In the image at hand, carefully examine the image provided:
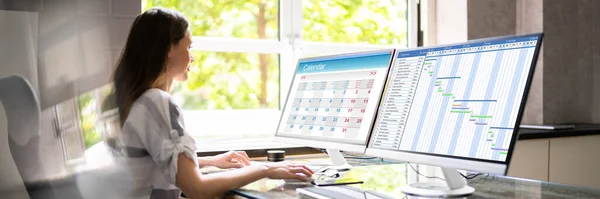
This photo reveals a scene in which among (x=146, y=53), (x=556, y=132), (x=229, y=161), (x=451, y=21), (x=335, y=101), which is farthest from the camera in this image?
(x=451, y=21)

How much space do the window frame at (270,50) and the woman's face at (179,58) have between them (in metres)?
0.77

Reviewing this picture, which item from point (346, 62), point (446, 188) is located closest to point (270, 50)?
point (346, 62)

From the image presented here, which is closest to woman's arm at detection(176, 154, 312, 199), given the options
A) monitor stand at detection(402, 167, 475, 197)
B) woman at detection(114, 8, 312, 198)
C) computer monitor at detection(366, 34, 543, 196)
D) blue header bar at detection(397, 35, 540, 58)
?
woman at detection(114, 8, 312, 198)

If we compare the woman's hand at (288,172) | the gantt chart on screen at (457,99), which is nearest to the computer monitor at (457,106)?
the gantt chart on screen at (457,99)

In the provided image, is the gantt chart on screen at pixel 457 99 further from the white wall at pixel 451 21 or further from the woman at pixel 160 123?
the white wall at pixel 451 21

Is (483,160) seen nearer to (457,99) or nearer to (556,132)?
(457,99)

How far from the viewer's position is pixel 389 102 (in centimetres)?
173

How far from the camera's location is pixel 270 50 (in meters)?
2.94

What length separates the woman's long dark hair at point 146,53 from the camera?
72.4 inches

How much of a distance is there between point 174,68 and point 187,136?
26 cm

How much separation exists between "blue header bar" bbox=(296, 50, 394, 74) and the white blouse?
0.52m

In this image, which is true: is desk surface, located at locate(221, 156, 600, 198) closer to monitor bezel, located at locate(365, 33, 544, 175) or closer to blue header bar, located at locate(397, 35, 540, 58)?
monitor bezel, located at locate(365, 33, 544, 175)

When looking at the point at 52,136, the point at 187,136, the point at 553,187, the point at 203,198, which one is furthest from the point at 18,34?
the point at 553,187

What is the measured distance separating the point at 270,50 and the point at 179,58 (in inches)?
41.0
